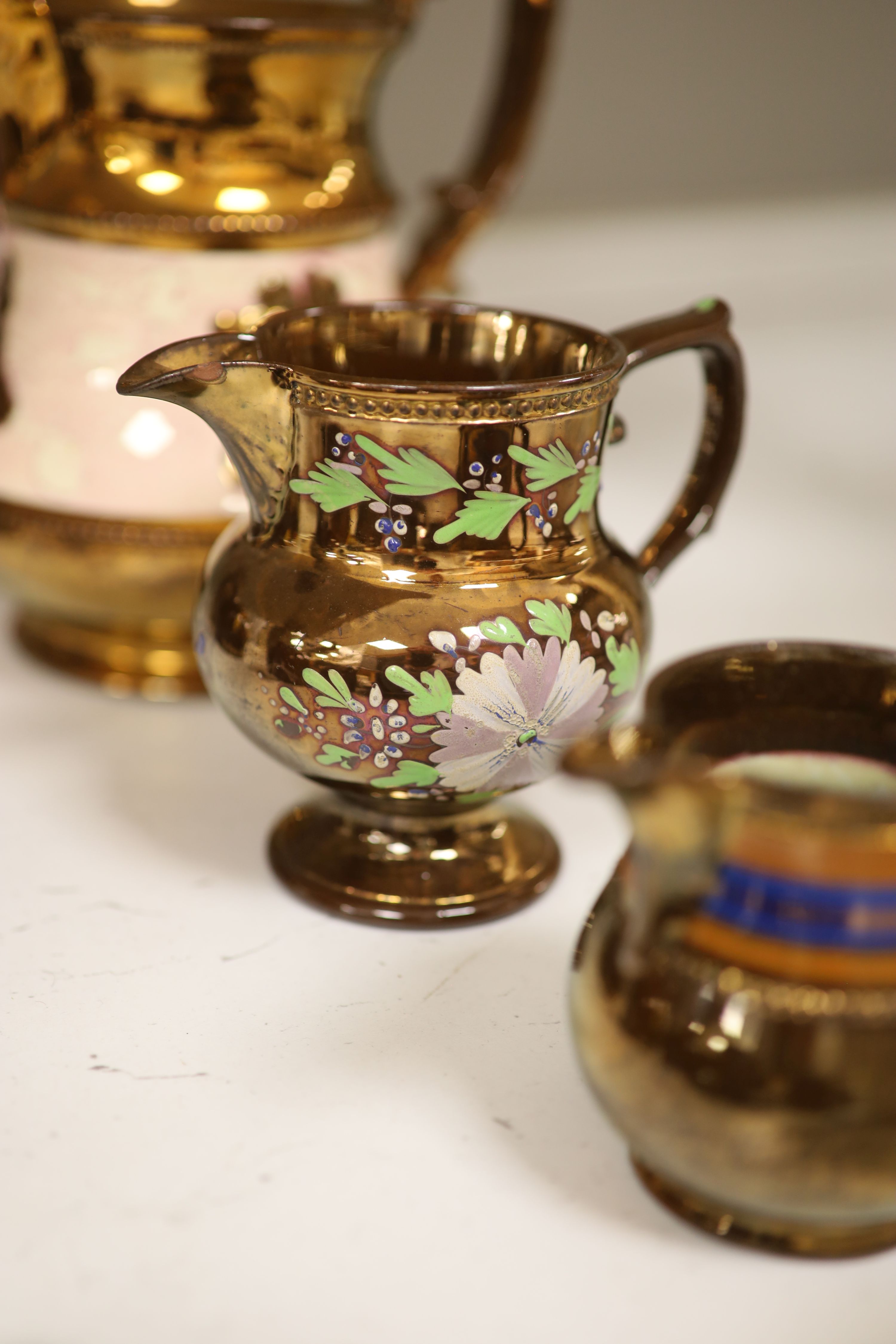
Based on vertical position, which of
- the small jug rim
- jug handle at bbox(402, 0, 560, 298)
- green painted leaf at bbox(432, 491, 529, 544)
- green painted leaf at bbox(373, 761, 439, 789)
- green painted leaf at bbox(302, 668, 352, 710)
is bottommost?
green painted leaf at bbox(373, 761, 439, 789)

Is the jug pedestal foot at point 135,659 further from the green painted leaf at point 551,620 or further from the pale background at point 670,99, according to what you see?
the pale background at point 670,99

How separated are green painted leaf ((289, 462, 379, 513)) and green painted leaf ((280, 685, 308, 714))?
0.07 meters

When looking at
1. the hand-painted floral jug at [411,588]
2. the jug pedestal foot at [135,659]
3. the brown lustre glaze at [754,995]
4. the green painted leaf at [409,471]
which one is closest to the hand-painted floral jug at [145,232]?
the jug pedestal foot at [135,659]

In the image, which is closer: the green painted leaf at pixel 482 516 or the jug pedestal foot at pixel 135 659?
the green painted leaf at pixel 482 516

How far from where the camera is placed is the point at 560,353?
2.22 ft

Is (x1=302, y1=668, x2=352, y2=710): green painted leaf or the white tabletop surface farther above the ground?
(x1=302, y1=668, x2=352, y2=710): green painted leaf

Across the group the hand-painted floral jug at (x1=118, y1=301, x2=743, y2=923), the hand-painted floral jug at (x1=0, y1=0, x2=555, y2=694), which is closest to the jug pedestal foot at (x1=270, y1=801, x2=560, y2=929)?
the hand-painted floral jug at (x1=118, y1=301, x2=743, y2=923)

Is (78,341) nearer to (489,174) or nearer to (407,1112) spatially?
(489,174)

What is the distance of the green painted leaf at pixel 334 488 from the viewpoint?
0.59 metres

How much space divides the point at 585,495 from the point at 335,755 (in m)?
0.15

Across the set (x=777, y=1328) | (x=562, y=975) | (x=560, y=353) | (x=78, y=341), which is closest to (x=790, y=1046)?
(x=777, y=1328)

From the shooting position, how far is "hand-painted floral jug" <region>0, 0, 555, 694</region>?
0.76m

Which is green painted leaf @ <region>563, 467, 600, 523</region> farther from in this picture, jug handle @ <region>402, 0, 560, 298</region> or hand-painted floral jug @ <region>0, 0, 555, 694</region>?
jug handle @ <region>402, 0, 560, 298</region>

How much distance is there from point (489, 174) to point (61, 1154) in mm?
671
